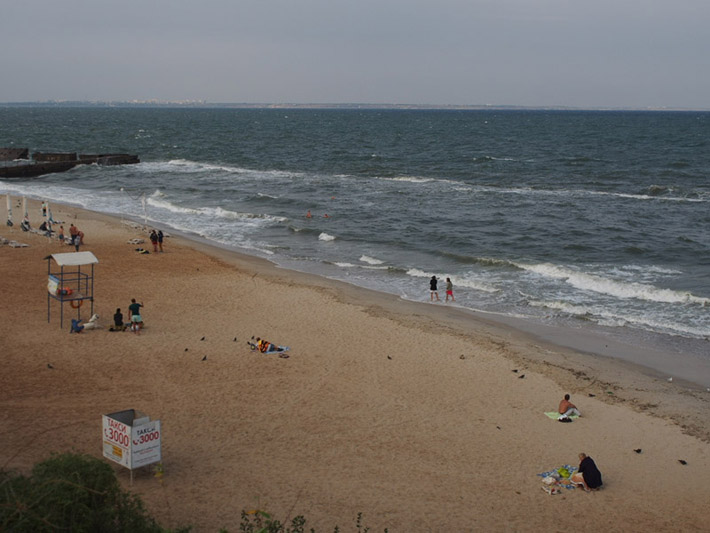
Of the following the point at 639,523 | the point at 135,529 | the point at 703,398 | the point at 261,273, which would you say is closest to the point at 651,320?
the point at 703,398

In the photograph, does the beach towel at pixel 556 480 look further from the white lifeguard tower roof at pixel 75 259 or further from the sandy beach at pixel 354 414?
the white lifeguard tower roof at pixel 75 259

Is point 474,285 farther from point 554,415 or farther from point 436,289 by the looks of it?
point 554,415

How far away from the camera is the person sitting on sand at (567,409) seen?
1625 centimetres

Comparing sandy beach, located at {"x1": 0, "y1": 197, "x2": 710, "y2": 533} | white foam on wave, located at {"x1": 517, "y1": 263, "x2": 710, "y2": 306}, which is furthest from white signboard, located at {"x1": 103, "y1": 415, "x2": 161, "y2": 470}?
white foam on wave, located at {"x1": 517, "y1": 263, "x2": 710, "y2": 306}

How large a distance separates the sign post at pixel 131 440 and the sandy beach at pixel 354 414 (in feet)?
1.43

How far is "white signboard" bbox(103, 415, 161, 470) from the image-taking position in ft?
40.5

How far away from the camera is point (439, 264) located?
107 feet

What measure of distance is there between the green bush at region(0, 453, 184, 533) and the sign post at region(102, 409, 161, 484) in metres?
2.54

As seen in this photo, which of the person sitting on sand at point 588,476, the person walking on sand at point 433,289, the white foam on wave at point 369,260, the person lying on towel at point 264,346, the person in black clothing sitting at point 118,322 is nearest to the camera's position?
the person sitting on sand at point 588,476

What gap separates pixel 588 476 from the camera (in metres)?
13.2

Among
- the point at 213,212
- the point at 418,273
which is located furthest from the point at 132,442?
the point at 213,212

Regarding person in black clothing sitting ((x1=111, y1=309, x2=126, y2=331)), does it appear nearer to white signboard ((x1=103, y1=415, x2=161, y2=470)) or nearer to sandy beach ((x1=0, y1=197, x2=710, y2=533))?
sandy beach ((x1=0, y1=197, x2=710, y2=533))

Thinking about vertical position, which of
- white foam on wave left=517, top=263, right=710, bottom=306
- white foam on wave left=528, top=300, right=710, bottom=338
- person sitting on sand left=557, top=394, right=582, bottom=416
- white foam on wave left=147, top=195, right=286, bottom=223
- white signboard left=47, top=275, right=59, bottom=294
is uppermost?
white signboard left=47, top=275, right=59, bottom=294

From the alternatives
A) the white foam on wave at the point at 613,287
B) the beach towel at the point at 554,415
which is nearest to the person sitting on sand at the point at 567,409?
the beach towel at the point at 554,415
